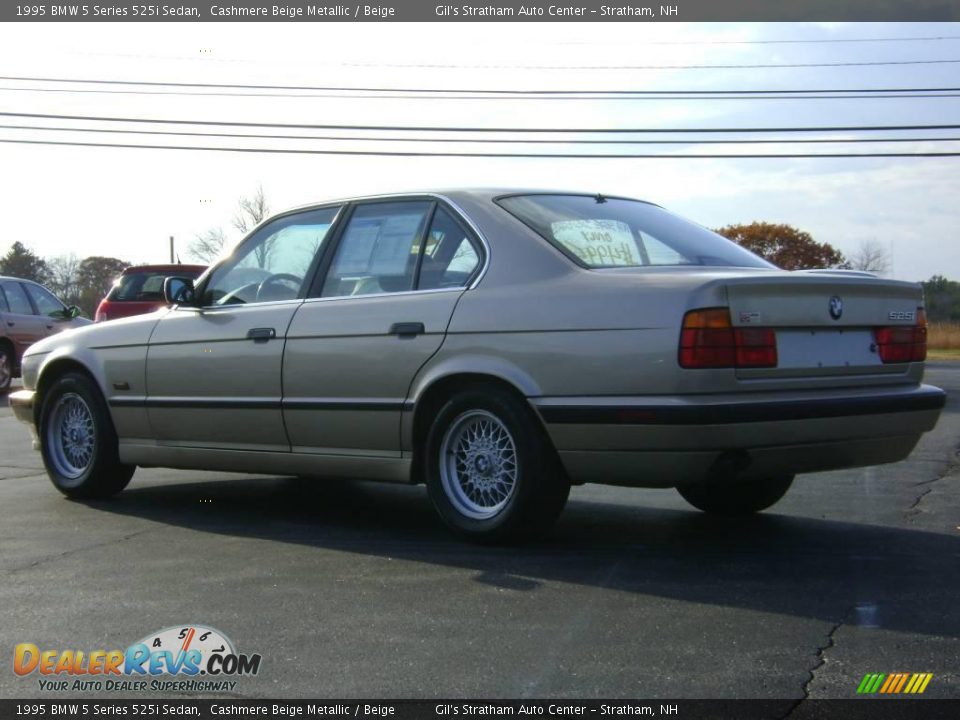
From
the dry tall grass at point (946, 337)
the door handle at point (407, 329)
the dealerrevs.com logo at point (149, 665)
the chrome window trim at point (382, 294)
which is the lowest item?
the dry tall grass at point (946, 337)

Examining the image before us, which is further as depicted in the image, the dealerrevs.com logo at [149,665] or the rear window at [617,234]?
the rear window at [617,234]

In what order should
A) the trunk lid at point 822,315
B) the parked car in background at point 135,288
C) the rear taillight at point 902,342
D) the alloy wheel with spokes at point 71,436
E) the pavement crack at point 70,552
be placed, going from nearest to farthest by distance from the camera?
1. the trunk lid at point 822,315
2. the pavement crack at point 70,552
3. the rear taillight at point 902,342
4. the alloy wheel with spokes at point 71,436
5. the parked car in background at point 135,288

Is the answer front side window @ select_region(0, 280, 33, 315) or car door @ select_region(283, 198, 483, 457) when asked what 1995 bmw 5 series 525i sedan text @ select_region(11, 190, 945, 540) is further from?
front side window @ select_region(0, 280, 33, 315)

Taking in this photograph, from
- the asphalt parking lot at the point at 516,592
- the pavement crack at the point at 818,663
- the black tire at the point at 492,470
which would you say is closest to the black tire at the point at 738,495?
the asphalt parking lot at the point at 516,592

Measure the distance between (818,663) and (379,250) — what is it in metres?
3.11

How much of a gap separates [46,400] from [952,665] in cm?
536

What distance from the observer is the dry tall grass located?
127 ft

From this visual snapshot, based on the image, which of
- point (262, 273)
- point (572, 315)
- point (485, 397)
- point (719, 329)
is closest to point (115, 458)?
point (262, 273)

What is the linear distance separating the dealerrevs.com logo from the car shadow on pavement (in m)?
1.22

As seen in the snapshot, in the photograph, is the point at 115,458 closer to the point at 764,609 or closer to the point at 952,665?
the point at 764,609

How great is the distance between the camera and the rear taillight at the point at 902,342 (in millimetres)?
5211

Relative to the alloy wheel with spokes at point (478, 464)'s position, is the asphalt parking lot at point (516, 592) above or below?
below

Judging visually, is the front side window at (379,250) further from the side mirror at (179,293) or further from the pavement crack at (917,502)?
the pavement crack at (917,502)

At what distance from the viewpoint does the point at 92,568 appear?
5.09 metres
